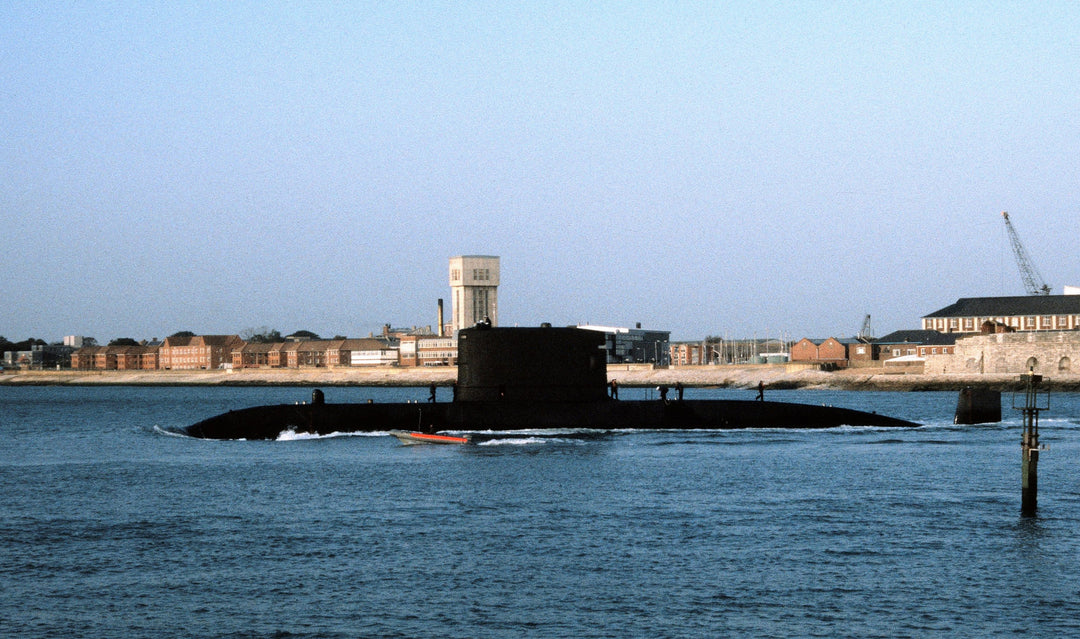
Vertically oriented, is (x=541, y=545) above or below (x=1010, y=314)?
below

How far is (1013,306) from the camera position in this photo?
142500mm

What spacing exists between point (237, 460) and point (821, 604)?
23.0m

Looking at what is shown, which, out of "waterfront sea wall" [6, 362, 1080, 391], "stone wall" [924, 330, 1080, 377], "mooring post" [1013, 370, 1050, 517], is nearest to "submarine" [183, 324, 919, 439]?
"mooring post" [1013, 370, 1050, 517]

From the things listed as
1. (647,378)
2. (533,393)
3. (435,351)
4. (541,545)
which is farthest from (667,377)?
(541,545)

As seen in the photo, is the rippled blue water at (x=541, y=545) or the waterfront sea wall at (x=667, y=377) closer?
the rippled blue water at (x=541, y=545)

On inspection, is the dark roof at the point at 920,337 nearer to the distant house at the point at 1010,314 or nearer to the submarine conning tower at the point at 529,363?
the distant house at the point at 1010,314

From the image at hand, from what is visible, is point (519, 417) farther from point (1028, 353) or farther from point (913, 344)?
point (913, 344)

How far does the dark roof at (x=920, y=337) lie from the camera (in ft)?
458

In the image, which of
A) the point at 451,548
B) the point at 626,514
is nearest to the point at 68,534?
the point at 451,548

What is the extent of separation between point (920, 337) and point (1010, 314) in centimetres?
1069

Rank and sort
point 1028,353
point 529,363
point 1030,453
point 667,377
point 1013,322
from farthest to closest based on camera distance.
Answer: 1. point 667,377
2. point 1013,322
3. point 1028,353
4. point 529,363
5. point 1030,453

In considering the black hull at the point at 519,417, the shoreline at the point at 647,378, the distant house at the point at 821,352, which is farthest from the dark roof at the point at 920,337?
the black hull at the point at 519,417

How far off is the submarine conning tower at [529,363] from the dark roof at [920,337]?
105359 mm

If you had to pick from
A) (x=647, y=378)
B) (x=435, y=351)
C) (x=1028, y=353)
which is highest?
(x=435, y=351)
